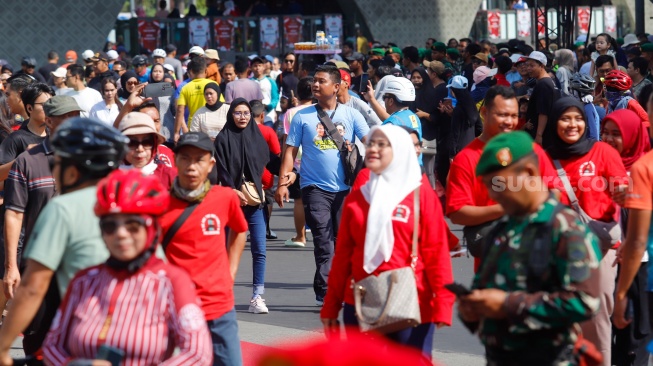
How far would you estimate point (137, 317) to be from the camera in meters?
3.99

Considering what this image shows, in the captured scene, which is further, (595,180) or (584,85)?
(584,85)

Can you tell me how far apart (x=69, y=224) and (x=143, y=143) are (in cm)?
222

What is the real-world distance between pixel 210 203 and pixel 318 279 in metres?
4.12

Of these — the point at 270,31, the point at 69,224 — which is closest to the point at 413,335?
the point at 69,224

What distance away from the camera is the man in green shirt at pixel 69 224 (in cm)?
438

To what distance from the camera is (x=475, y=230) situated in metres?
6.53

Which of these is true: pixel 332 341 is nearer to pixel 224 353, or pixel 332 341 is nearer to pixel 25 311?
pixel 25 311

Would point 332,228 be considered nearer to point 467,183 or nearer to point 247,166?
point 247,166

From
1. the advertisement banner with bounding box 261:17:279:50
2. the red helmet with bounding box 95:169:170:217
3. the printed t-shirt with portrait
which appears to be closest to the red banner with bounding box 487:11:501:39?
the advertisement banner with bounding box 261:17:279:50

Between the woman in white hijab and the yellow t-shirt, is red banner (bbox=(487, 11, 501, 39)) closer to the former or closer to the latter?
the yellow t-shirt

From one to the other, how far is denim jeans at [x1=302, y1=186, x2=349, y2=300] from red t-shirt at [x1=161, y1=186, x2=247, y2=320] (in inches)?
148

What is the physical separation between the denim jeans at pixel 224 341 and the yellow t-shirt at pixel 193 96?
8777mm

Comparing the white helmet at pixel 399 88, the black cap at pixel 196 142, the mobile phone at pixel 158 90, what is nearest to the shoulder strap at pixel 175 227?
the black cap at pixel 196 142

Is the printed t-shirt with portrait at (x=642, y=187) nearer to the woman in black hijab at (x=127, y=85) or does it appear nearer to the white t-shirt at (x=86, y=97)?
the white t-shirt at (x=86, y=97)
